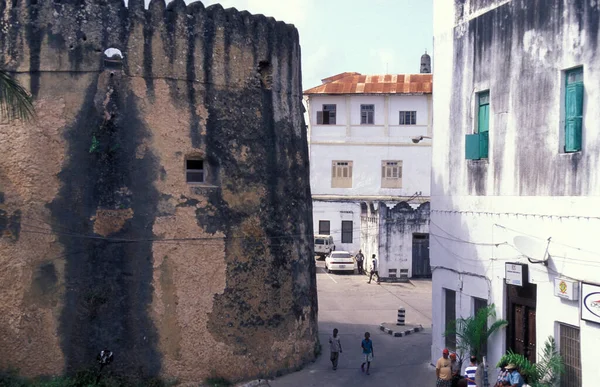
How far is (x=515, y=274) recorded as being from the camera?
1216 cm

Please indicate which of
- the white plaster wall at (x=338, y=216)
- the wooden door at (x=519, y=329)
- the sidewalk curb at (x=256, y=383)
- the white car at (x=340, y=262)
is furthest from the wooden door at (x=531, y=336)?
the white plaster wall at (x=338, y=216)

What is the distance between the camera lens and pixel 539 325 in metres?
11.7

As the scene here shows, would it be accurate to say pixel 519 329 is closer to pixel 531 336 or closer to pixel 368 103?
pixel 531 336

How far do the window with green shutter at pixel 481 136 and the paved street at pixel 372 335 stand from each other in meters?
4.72

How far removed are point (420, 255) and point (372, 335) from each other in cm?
1204

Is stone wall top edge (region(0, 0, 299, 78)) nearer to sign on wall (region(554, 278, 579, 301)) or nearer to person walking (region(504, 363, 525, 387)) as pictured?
sign on wall (region(554, 278, 579, 301))

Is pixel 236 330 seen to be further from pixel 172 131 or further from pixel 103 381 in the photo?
pixel 172 131

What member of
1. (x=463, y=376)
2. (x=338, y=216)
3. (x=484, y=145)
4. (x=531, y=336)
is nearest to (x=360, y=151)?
(x=338, y=216)

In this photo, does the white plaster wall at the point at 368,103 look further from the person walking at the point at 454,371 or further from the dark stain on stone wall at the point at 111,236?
the person walking at the point at 454,371

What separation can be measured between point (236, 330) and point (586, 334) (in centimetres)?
→ 642

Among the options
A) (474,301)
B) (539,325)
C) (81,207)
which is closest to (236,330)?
(81,207)

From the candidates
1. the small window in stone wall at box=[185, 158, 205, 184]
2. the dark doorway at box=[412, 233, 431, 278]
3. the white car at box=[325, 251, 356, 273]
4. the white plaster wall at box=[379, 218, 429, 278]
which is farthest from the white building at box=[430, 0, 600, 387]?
the white car at box=[325, 251, 356, 273]

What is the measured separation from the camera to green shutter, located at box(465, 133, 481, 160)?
44.1 feet

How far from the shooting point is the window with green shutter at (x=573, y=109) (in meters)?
10.9
